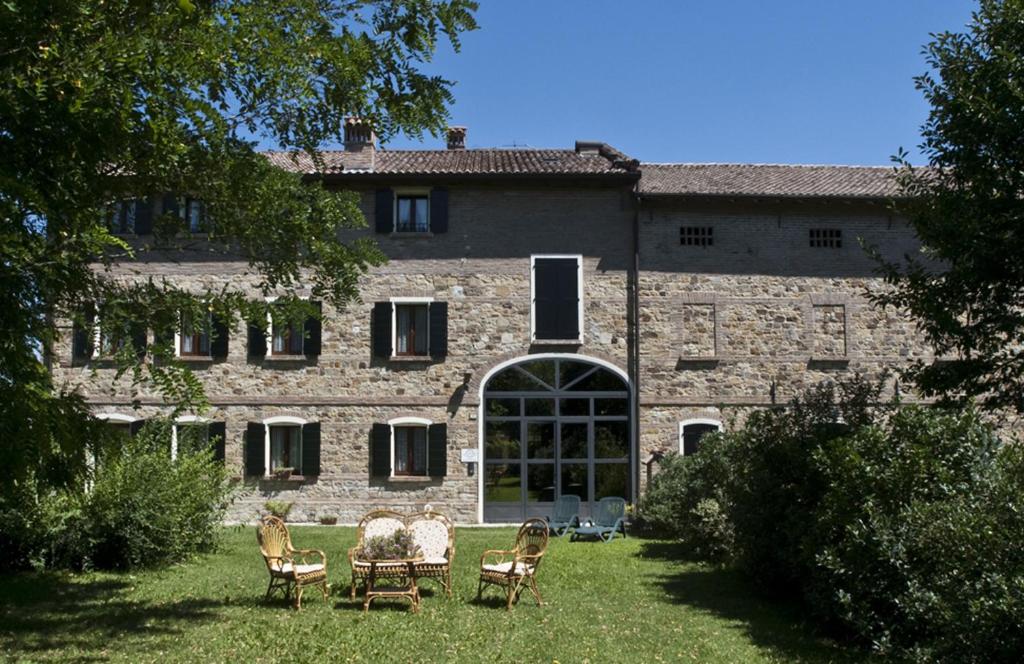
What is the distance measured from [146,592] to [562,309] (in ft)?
38.8

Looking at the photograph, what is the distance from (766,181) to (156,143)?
17665mm

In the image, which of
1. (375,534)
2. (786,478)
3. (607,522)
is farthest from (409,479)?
(786,478)

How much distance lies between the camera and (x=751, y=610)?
10.7 m

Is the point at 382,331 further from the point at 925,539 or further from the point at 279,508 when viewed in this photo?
the point at 925,539

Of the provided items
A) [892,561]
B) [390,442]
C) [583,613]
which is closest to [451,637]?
[583,613]

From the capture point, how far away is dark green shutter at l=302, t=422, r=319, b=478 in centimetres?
2106

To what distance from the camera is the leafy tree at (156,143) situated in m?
6.21

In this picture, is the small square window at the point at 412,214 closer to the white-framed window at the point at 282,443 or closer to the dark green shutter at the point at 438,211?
the dark green shutter at the point at 438,211

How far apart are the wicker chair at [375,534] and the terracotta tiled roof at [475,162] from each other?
1154 cm

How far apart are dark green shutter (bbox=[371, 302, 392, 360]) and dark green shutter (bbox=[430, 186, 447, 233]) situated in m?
2.04

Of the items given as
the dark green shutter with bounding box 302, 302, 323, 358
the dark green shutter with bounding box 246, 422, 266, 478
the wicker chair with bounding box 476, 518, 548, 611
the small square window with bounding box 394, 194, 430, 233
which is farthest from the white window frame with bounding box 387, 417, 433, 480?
the wicker chair with bounding box 476, 518, 548, 611

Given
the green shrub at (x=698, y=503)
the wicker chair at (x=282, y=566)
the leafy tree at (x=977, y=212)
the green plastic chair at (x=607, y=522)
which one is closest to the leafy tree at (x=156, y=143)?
the wicker chair at (x=282, y=566)

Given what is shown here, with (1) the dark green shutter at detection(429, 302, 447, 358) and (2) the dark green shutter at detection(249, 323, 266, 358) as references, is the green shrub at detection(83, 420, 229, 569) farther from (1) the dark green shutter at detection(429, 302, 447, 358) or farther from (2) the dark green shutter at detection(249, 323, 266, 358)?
(1) the dark green shutter at detection(429, 302, 447, 358)

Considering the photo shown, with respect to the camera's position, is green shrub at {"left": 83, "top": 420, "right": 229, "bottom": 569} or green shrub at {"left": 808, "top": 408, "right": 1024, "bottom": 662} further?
green shrub at {"left": 83, "top": 420, "right": 229, "bottom": 569}
